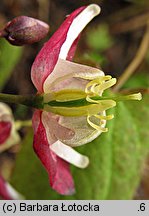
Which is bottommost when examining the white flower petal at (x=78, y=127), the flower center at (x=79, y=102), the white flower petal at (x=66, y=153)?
the white flower petal at (x=66, y=153)

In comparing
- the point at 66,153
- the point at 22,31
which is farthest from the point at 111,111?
the point at 22,31

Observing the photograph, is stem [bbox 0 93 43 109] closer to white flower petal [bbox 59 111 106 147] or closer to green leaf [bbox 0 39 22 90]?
white flower petal [bbox 59 111 106 147]

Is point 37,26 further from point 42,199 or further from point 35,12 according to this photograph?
point 35,12

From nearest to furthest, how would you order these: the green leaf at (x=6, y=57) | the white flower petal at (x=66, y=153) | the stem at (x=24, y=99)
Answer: the stem at (x=24, y=99) → the white flower petal at (x=66, y=153) → the green leaf at (x=6, y=57)

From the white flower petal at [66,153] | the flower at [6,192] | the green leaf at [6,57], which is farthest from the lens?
the green leaf at [6,57]

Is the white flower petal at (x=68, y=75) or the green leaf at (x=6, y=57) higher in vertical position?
the white flower petal at (x=68, y=75)

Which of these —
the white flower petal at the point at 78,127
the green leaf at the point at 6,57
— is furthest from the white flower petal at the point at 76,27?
the green leaf at the point at 6,57

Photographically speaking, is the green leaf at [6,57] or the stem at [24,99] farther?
the green leaf at [6,57]

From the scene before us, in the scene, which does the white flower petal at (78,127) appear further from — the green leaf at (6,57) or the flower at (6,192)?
the green leaf at (6,57)

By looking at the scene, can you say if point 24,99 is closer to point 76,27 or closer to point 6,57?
point 76,27
